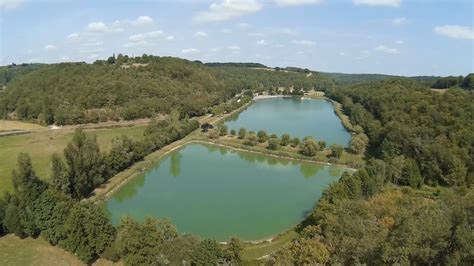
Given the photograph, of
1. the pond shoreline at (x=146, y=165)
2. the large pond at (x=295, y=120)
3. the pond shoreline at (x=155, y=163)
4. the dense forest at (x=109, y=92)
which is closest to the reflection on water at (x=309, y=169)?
the pond shoreline at (x=155, y=163)

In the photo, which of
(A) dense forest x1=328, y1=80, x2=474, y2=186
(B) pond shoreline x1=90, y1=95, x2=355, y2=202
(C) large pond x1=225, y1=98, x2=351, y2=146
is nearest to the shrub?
(B) pond shoreline x1=90, y1=95, x2=355, y2=202

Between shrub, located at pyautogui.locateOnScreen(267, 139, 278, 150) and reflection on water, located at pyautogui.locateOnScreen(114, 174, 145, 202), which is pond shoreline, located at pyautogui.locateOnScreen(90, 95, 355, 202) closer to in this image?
reflection on water, located at pyautogui.locateOnScreen(114, 174, 145, 202)

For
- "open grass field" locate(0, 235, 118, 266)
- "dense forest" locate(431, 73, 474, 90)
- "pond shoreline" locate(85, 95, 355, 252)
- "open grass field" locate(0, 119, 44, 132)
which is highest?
"dense forest" locate(431, 73, 474, 90)

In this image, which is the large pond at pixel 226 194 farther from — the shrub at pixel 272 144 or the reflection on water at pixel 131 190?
the shrub at pixel 272 144

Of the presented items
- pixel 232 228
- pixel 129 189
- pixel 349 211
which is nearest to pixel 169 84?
pixel 129 189

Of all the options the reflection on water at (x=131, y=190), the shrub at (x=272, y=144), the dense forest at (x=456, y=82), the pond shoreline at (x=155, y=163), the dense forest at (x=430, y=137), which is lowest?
the reflection on water at (x=131, y=190)
